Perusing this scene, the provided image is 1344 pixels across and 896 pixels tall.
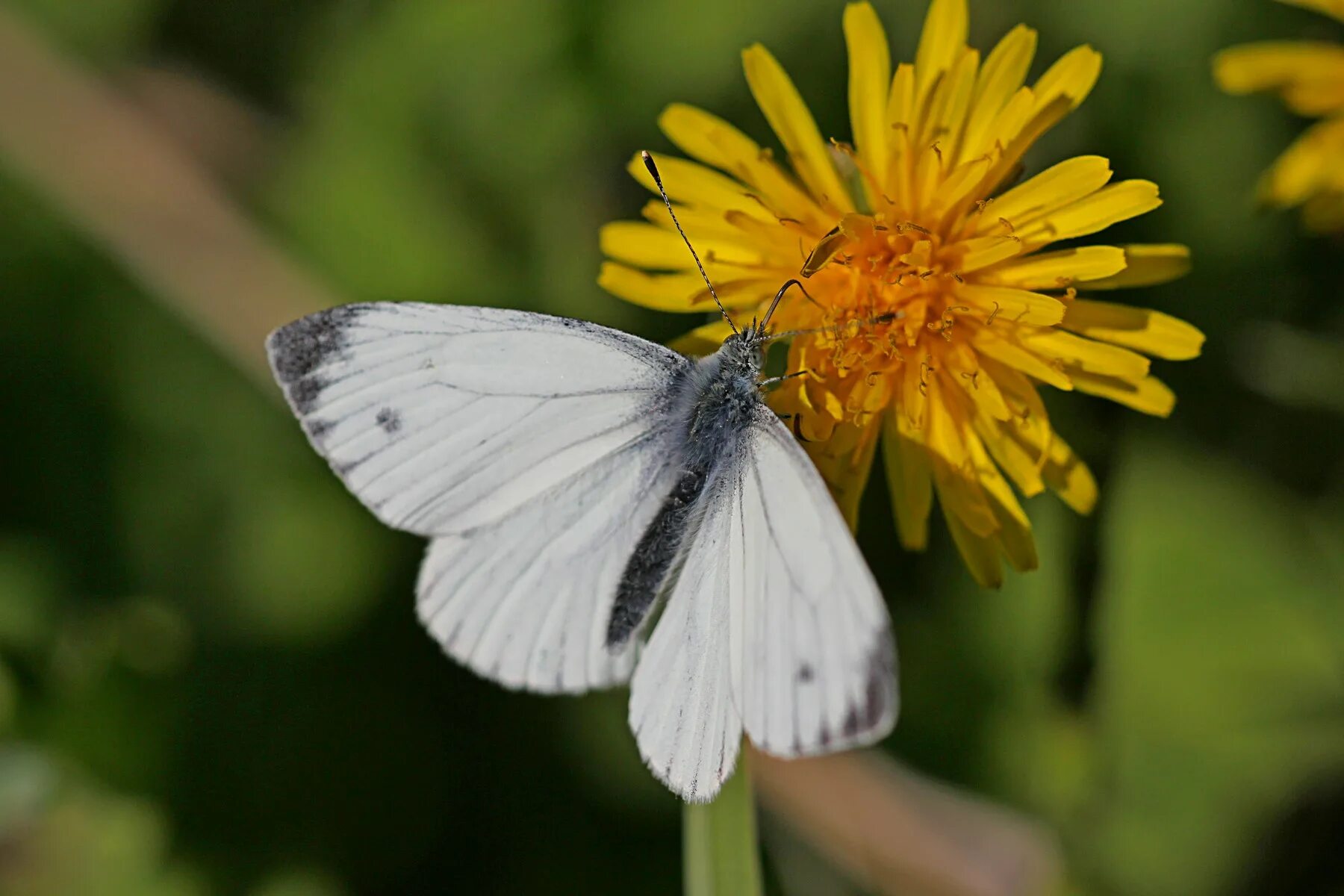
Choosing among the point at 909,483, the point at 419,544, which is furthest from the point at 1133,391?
the point at 419,544

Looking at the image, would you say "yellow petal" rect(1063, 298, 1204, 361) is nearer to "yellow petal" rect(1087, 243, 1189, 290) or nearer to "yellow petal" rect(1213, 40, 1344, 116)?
"yellow petal" rect(1087, 243, 1189, 290)

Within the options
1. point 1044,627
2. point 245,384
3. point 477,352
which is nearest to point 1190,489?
point 1044,627

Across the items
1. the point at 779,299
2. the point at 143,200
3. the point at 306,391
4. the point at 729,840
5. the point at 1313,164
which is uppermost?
the point at 143,200

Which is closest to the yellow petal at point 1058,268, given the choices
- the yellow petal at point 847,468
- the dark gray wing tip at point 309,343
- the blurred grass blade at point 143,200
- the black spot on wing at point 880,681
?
the yellow petal at point 847,468

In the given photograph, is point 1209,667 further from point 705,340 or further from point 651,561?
point 651,561

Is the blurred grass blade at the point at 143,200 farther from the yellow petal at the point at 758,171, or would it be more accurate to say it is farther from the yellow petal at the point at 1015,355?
the yellow petal at the point at 1015,355

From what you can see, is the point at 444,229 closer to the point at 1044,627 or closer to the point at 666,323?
the point at 666,323
